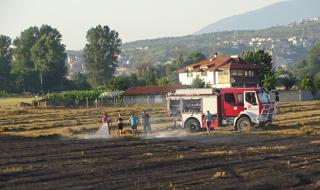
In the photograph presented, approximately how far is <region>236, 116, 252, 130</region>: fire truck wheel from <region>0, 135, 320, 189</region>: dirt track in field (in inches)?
177

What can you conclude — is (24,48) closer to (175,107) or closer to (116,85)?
(116,85)

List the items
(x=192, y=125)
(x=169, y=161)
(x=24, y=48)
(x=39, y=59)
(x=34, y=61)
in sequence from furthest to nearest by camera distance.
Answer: (x=24, y=48) → (x=34, y=61) → (x=39, y=59) → (x=192, y=125) → (x=169, y=161)

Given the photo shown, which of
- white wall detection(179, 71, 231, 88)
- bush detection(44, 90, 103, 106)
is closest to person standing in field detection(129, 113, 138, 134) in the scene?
bush detection(44, 90, 103, 106)

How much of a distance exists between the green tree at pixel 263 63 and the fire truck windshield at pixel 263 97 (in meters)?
52.5

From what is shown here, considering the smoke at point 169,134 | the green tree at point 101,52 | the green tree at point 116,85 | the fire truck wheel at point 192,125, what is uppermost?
the green tree at point 101,52

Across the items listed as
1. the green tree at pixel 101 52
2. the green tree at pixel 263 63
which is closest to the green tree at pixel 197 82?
the green tree at pixel 263 63

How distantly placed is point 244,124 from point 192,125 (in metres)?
3.45

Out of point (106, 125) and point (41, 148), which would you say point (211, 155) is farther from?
point (106, 125)

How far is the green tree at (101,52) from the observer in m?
156

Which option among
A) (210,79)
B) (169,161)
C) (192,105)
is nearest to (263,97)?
(192,105)

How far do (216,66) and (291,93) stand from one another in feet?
57.3

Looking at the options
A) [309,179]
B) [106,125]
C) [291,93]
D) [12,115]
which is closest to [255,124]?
[106,125]

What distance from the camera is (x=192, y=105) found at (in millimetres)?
38750

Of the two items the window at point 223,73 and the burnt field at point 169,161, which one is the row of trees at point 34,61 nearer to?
the window at point 223,73
